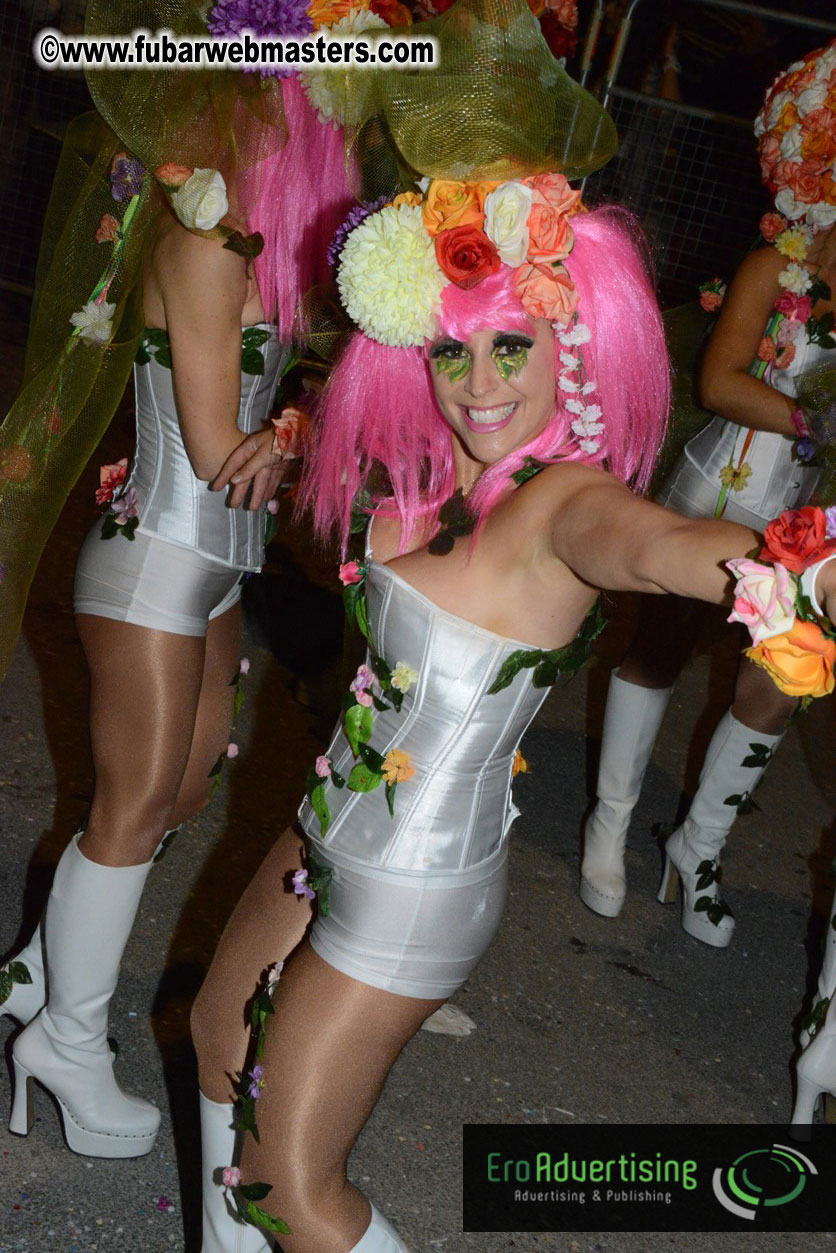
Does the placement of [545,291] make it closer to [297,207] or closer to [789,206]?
[297,207]

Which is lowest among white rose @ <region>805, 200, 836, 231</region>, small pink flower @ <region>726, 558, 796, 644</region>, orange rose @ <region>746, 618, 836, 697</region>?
orange rose @ <region>746, 618, 836, 697</region>

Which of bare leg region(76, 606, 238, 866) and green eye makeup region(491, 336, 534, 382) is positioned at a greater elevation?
green eye makeup region(491, 336, 534, 382)

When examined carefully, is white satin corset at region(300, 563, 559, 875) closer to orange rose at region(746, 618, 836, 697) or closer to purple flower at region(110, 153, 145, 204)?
orange rose at region(746, 618, 836, 697)

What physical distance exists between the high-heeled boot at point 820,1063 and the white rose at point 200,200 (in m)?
1.92

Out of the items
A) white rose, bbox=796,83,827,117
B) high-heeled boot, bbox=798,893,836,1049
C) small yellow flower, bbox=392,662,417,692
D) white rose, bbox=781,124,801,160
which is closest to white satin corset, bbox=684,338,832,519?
white rose, bbox=781,124,801,160

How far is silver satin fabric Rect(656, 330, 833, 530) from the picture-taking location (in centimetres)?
328

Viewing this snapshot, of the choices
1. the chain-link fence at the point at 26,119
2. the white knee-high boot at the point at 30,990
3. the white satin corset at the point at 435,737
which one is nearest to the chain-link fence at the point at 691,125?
the chain-link fence at the point at 26,119

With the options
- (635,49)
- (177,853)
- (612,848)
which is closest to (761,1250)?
(612,848)

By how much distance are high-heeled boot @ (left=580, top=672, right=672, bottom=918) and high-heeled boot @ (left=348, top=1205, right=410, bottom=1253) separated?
1807mm

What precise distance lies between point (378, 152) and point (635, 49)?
16.3 ft

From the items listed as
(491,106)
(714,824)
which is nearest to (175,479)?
(491,106)

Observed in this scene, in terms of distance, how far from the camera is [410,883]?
1828 millimetres

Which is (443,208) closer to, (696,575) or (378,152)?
(378,152)

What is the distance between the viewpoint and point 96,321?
7.09ft
